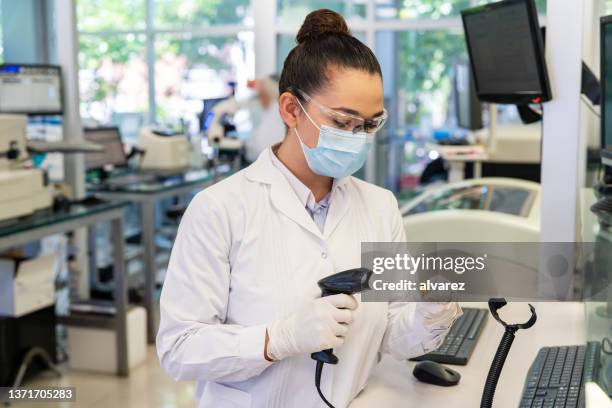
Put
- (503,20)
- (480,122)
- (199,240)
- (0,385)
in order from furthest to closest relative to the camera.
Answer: (480,122) < (0,385) < (503,20) < (199,240)

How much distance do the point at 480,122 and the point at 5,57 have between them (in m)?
6.18

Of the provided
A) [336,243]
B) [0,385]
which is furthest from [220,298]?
[0,385]

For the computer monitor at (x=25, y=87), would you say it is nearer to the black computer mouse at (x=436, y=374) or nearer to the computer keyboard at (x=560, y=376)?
the black computer mouse at (x=436, y=374)

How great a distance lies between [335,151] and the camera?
157 centimetres

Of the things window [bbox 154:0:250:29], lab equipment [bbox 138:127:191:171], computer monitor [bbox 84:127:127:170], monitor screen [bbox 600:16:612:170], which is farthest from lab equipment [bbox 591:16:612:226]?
window [bbox 154:0:250:29]

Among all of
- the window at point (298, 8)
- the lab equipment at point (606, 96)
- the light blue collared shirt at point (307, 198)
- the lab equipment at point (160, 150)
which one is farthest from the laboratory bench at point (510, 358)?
the window at point (298, 8)

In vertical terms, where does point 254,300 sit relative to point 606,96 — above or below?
below

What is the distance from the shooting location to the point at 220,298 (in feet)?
4.95

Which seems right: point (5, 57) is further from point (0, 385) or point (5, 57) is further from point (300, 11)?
point (0, 385)

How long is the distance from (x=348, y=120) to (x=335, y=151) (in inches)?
2.8

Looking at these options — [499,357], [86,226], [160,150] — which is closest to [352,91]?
[499,357]

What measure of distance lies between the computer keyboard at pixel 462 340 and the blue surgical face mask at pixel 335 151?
1.56 feet

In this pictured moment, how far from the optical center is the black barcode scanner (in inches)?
50.4

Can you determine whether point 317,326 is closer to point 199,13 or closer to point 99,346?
point 99,346
